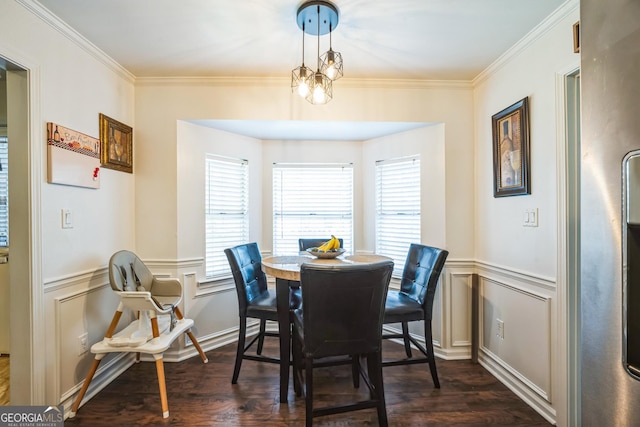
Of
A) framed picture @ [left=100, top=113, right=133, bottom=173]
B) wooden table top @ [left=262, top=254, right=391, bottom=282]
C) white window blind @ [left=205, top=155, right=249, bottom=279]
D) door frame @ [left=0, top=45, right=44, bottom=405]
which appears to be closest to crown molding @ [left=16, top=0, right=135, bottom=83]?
door frame @ [left=0, top=45, right=44, bottom=405]

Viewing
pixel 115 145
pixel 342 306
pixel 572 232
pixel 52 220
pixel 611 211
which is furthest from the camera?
pixel 115 145

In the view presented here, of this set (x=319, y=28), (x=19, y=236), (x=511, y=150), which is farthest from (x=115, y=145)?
(x=511, y=150)

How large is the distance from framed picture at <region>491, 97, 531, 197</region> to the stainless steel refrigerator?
145cm

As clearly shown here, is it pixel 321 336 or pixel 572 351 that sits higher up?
pixel 321 336

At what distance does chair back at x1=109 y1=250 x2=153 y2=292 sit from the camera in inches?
79.1

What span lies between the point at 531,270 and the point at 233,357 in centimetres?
249

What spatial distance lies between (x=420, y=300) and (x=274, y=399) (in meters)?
1.28

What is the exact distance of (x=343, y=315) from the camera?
1634 millimetres

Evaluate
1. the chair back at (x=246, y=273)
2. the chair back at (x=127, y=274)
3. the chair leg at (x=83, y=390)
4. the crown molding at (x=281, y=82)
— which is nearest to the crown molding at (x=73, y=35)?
the crown molding at (x=281, y=82)

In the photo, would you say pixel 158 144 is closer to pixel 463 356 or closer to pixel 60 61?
pixel 60 61

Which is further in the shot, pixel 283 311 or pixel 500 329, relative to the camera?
pixel 500 329

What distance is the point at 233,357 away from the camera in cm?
265

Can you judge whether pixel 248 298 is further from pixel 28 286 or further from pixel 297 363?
pixel 28 286

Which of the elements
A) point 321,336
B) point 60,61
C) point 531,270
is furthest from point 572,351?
point 60,61
